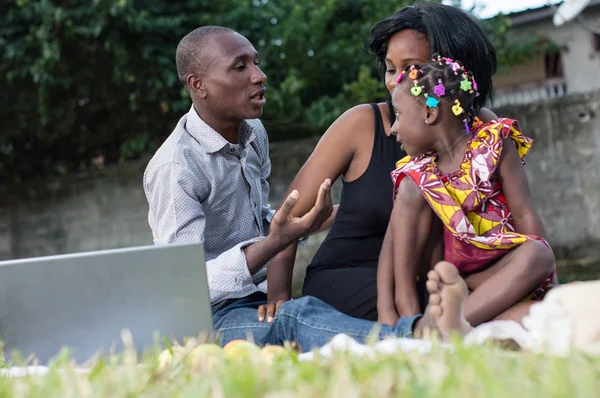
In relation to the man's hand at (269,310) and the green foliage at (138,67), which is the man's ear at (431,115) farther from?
the green foliage at (138,67)

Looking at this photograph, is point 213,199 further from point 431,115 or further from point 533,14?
point 533,14

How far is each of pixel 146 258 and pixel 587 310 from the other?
3.81 ft

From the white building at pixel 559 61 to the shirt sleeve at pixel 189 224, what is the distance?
11.6m

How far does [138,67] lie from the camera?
818 cm

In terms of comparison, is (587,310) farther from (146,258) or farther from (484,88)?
(484,88)

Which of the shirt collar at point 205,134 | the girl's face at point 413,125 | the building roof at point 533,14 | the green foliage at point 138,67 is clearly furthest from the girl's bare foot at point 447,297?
the building roof at point 533,14

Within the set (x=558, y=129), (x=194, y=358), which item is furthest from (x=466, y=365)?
(x=558, y=129)

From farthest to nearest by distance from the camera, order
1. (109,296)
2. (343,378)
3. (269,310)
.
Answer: (269,310) < (109,296) < (343,378)

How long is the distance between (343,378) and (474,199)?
5.06 ft

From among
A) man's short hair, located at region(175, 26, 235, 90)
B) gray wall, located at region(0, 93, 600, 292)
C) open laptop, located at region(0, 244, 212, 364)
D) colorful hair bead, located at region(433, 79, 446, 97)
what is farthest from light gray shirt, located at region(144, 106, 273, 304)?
gray wall, located at region(0, 93, 600, 292)

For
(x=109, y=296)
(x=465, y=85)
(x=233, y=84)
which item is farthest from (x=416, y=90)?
(x=109, y=296)

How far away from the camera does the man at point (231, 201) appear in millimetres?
3033

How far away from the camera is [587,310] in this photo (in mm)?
2172

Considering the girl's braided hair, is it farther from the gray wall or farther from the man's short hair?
the gray wall
